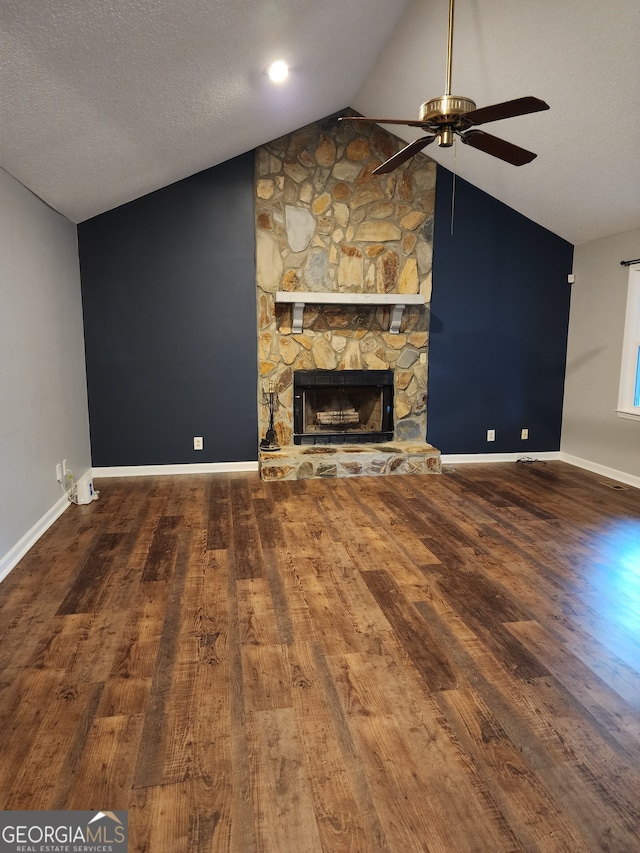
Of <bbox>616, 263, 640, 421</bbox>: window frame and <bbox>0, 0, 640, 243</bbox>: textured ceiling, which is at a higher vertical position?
<bbox>0, 0, 640, 243</bbox>: textured ceiling

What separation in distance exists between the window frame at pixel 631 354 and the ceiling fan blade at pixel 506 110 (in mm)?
3025

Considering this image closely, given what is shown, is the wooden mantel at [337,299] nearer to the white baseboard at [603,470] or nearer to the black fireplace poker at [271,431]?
the black fireplace poker at [271,431]

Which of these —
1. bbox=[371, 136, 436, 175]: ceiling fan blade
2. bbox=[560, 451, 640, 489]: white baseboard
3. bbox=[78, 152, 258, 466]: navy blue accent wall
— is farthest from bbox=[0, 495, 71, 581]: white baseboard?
bbox=[560, 451, 640, 489]: white baseboard

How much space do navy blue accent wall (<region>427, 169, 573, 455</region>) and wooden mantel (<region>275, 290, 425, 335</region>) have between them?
0.44 metres

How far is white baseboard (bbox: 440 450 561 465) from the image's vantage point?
217 inches

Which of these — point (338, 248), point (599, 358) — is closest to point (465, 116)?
point (338, 248)

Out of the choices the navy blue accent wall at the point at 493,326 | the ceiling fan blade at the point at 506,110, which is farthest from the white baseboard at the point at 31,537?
the navy blue accent wall at the point at 493,326

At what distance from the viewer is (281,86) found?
370cm

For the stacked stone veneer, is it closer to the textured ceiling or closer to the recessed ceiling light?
the textured ceiling

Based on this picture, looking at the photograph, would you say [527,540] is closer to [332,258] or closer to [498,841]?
[498,841]

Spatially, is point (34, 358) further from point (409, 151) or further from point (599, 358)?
point (599, 358)

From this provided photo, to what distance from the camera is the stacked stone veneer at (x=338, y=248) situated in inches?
193

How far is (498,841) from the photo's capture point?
139 cm

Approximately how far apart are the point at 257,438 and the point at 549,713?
3678mm
